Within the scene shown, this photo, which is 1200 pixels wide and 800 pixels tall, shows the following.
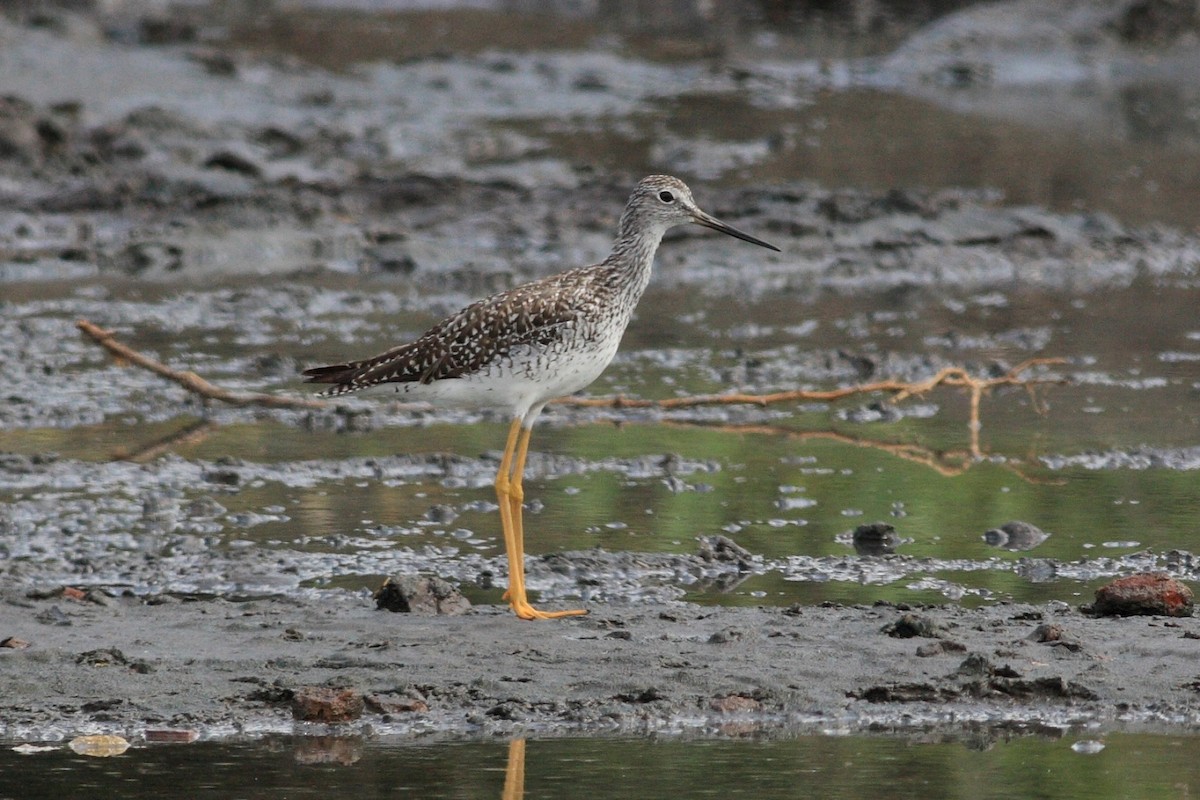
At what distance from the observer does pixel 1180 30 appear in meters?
29.0

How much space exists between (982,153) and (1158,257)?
16.8ft

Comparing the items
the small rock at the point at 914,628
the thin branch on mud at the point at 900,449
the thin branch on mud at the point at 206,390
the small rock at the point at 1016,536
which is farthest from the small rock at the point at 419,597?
the thin branch on mud at the point at 206,390

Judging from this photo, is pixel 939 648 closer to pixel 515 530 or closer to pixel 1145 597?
pixel 1145 597

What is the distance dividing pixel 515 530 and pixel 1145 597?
107 inches

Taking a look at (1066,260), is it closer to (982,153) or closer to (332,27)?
(982,153)

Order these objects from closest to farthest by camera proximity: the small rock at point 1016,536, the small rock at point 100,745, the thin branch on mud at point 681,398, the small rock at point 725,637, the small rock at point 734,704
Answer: the small rock at point 100,745
the small rock at point 734,704
the small rock at point 725,637
the small rock at point 1016,536
the thin branch on mud at point 681,398

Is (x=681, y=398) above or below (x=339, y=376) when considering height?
below

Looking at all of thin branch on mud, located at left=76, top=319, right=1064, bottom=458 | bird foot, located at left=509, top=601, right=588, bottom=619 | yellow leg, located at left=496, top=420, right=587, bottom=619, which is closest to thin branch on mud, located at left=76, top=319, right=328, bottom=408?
thin branch on mud, located at left=76, top=319, right=1064, bottom=458

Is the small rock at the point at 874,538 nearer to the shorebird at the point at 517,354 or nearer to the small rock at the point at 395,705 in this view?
the shorebird at the point at 517,354

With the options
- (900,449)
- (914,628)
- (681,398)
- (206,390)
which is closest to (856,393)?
(900,449)

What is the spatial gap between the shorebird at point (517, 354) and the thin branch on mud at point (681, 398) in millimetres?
2567

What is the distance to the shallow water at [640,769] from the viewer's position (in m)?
5.77

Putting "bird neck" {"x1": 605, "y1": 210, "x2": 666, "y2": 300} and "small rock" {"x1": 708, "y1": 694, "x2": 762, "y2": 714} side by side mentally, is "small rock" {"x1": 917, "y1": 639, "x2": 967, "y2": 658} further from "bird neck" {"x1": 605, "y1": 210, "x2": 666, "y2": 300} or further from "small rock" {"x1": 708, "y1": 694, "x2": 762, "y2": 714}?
"bird neck" {"x1": 605, "y1": 210, "x2": 666, "y2": 300}

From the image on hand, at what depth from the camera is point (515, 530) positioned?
27.8 feet
